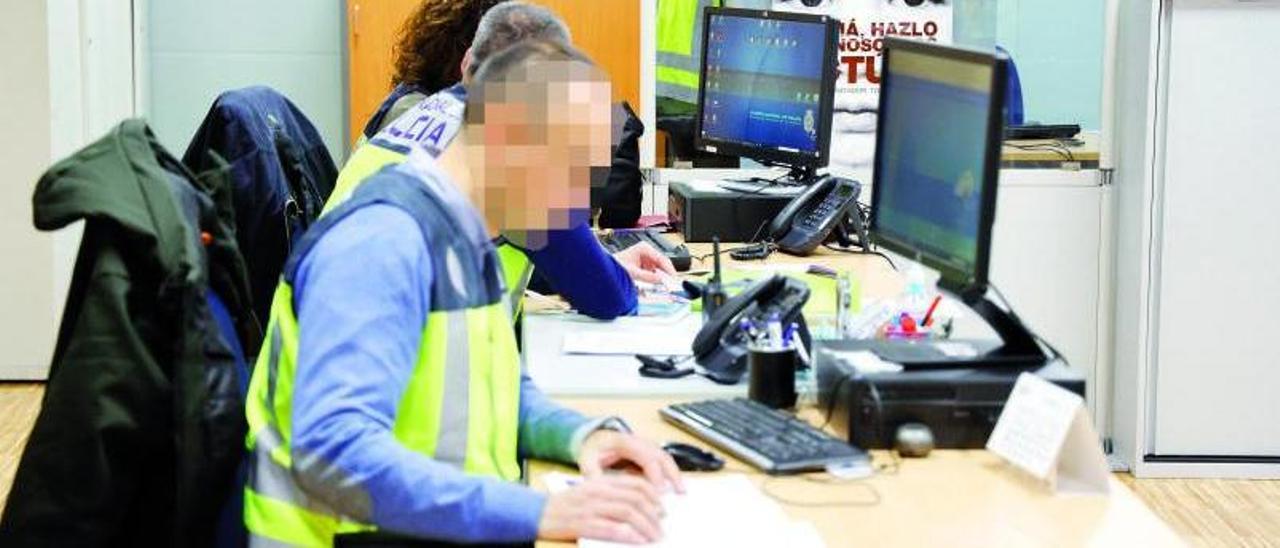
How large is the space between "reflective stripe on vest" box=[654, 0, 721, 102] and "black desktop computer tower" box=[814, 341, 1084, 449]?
277 cm

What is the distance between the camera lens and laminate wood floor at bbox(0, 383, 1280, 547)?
418cm

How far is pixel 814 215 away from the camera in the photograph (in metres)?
4.18

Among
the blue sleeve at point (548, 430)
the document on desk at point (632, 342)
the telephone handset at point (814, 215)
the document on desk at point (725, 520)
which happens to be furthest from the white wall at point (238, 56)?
the document on desk at point (725, 520)

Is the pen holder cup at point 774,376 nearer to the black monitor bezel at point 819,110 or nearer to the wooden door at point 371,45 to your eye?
the black monitor bezel at point 819,110

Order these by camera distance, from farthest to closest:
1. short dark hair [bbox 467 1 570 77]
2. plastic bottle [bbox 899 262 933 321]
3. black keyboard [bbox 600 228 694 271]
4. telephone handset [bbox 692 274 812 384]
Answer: black keyboard [bbox 600 228 694 271], plastic bottle [bbox 899 262 933 321], telephone handset [bbox 692 274 812 384], short dark hair [bbox 467 1 570 77]

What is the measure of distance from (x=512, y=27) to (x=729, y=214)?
1534 millimetres

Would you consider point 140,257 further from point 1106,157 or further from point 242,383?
point 1106,157

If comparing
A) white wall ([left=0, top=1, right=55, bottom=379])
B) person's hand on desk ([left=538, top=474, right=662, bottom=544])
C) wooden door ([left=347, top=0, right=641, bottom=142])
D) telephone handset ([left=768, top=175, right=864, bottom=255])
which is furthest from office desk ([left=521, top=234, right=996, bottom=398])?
white wall ([left=0, top=1, right=55, bottom=379])

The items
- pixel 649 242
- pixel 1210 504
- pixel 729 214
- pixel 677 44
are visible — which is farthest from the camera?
pixel 677 44

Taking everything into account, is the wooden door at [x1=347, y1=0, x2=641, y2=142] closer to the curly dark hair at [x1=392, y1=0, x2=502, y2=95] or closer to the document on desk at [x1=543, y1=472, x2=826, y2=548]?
the curly dark hair at [x1=392, y1=0, x2=502, y2=95]

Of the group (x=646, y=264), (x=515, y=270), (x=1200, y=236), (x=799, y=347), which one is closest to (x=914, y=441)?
(x=799, y=347)

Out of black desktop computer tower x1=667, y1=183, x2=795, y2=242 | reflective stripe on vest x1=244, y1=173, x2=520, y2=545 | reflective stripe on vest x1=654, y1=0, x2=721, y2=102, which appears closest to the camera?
reflective stripe on vest x1=244, y1=173, x2=520, y2=545

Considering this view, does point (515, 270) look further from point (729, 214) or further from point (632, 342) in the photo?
point (729, 214)

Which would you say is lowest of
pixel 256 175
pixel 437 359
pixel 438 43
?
pixel 437 359
